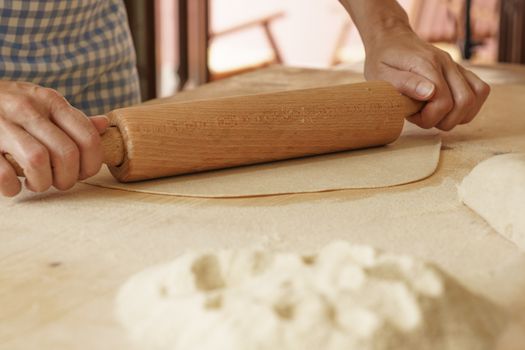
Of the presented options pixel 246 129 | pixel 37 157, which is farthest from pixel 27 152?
pixel 246 129

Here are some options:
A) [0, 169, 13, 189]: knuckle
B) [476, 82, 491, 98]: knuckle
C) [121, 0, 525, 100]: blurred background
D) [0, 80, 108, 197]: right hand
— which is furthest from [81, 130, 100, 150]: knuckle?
[121, 0, 525, 100]: blurred background

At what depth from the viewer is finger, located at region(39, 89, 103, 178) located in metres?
1.01

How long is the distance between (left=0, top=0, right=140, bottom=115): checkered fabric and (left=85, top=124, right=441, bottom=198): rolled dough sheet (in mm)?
400

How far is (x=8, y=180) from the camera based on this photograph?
0.98m

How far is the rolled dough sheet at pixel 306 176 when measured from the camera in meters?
1.06

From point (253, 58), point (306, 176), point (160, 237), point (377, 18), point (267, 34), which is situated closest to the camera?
point (160, 237)

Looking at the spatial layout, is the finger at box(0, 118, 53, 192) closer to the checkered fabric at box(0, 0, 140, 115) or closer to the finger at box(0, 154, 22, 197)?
the finger at box(0, 154, 22, 197)

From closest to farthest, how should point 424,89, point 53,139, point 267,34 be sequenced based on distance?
point 53,139 → point 424,89 → point 267,34

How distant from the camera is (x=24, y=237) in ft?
2.89

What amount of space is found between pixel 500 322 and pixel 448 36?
3.87m

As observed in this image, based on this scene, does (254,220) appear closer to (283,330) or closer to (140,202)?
(140,202)

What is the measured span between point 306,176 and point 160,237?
314mm

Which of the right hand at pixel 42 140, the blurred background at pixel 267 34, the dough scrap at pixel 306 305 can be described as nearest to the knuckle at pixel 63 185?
the right hand at pixel 42 140

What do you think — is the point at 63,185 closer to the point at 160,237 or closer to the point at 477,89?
the point at 160,237
